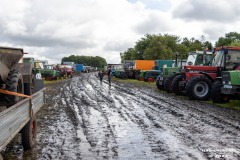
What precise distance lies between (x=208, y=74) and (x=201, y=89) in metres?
0.88

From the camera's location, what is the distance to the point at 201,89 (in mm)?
17922

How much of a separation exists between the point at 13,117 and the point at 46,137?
338 centimetres

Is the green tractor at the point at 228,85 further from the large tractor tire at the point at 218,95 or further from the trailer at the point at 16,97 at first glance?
the trailer at the point at 16,97

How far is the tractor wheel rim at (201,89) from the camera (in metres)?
17.8

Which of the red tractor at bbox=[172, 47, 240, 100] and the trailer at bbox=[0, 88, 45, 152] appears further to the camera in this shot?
the red tractor at bbox=[172, 47, 240, 100]

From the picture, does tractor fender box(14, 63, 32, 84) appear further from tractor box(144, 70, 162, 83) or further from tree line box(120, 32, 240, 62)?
tree line box(120, 32, 240, 62)

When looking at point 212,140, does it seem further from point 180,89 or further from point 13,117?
point 180,89

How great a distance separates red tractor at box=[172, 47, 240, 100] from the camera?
1710cm

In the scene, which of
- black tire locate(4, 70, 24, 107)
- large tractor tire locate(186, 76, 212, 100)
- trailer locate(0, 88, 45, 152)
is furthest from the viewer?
large tractor tire locate(186, 76, 212, 100)

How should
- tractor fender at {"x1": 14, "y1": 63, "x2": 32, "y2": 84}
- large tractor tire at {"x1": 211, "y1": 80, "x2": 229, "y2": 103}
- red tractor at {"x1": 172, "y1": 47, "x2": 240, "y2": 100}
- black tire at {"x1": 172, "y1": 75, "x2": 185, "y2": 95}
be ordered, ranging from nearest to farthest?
tractor fender at {"x1": 14, "y1": 63, "x2": 32, "y2": 84} → large tractor tire at {"x1": 211, "y1": 80, "x2": 229, "y2": 103} → red tractor at {"x1": 172, "y1": 47, "x2": 240, "y2": 100} → black tire at {"x1": 172, "y1": 75, "x2": 185, "y2": 95}

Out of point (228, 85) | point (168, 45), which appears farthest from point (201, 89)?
point (168, 45)

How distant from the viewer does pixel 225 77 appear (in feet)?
50.2

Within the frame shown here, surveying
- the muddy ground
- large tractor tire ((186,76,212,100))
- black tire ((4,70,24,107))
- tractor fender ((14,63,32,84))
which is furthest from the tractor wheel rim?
black tire ((4,70,24,107))

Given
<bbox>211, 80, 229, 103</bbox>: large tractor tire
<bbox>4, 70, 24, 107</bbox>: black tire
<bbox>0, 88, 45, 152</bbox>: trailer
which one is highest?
<bbox>4, 70, 24, 107</bbox>: black tire
